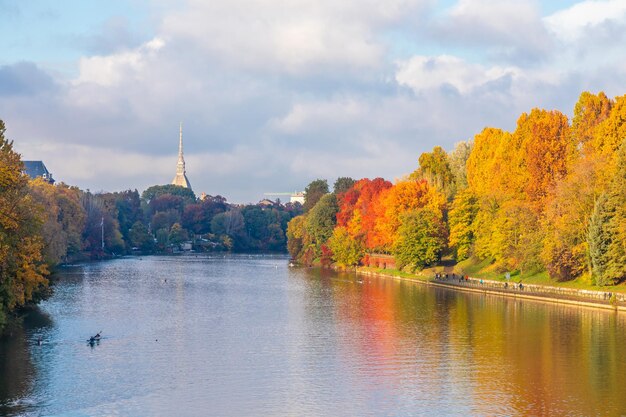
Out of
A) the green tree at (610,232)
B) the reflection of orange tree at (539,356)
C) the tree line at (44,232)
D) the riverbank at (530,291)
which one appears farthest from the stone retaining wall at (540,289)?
the tree line at (44,232)

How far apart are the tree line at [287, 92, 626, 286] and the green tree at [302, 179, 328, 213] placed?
82.4 feet

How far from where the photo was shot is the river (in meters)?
37.8

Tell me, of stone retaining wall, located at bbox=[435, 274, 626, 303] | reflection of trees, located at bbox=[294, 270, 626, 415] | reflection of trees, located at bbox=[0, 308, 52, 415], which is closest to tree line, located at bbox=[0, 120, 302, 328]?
reflection of trees, located at bbox=[0, 308, 52, 415]

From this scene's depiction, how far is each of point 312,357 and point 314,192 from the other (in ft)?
384

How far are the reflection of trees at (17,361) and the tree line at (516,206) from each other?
4482 cm

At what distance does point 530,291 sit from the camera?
254 ft

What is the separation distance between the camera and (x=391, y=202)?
369 feet

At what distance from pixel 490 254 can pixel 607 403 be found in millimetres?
55463

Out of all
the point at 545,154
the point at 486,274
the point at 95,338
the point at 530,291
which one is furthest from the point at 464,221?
the point at 95,338

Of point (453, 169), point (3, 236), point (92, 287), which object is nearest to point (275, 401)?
point (3, 236)

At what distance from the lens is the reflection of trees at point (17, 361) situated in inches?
1469

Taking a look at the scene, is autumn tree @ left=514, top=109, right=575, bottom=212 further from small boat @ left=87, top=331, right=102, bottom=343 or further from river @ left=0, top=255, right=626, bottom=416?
small boat @ left=87, top=331, right=102, bottom=343

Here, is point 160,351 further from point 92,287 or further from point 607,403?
point 92,287

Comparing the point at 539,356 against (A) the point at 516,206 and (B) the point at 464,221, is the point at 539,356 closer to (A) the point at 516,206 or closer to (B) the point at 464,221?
(A) the point at 516,206
